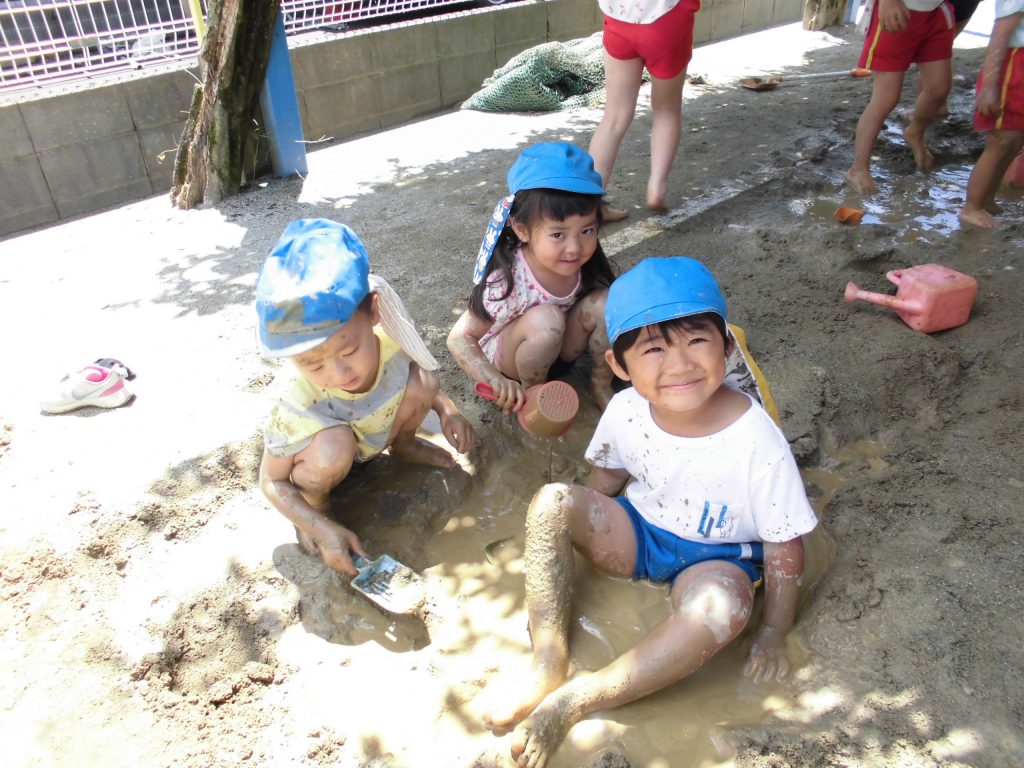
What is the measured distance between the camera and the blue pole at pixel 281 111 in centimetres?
483

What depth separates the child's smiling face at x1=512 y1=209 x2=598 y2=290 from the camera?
232 cm

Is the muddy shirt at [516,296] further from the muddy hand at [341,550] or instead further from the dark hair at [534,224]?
the muddy hand at [341,550]

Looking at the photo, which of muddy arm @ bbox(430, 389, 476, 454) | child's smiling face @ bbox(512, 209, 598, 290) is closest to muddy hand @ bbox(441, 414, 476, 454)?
muddy arm @ bbox(430, 389, 476, 454)

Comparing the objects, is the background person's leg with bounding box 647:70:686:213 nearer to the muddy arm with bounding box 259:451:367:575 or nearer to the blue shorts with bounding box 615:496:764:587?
the blue shorts with bounding box 615:496:764:587

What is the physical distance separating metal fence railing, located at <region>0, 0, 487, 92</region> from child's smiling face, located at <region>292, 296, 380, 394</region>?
4107mm

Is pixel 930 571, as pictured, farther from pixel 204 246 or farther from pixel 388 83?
pixel 388 83

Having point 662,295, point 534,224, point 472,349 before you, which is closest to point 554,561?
point 662,295

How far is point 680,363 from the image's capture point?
1.74 metres

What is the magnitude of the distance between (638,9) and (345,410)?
266 centimetres

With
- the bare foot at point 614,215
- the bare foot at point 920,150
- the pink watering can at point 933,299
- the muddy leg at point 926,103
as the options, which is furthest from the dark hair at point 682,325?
the bare foot at point 920,150

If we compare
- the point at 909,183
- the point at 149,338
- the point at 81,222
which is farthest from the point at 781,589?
the point at 81,222

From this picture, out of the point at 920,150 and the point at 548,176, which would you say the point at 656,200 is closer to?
the point at 920,150

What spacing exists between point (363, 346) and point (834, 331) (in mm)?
1902

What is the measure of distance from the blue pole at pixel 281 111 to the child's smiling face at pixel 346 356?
3.51 meters
